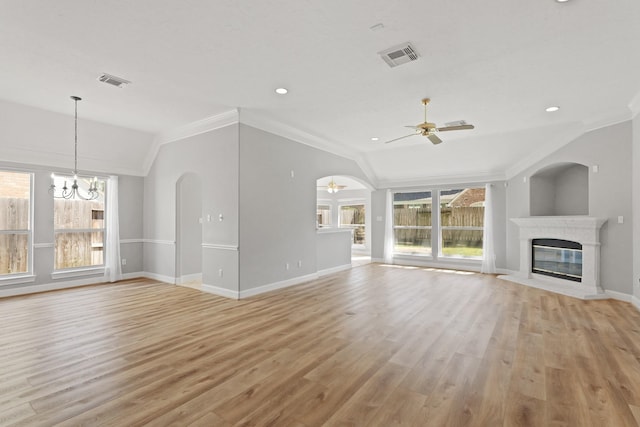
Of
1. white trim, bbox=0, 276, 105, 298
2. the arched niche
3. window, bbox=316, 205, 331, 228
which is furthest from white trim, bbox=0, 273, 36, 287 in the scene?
the arched niche

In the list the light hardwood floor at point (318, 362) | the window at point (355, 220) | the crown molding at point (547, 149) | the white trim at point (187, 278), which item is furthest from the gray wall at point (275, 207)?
the window at point (355, 220)

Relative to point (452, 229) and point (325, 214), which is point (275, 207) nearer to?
point (452, 229)

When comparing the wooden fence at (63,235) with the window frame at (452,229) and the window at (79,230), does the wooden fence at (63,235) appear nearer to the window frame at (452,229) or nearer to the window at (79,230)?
the window at (79,230)

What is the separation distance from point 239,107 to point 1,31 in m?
2.69

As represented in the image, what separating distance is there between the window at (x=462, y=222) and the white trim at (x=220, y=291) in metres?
6.04

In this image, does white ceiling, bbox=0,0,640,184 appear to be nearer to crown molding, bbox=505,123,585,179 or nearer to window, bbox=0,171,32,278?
crown molding, bbox=505,123,585,179

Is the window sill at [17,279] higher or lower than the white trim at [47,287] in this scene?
higher

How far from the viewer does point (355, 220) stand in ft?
42.0

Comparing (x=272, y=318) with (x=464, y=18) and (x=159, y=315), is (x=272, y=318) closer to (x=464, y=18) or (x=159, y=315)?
(x=159, y=315)

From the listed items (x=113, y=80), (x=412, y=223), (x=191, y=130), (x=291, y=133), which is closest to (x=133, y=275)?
(x=191, y=130)

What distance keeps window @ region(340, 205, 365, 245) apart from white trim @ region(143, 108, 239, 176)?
7.75 metres

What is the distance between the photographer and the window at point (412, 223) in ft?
29.4

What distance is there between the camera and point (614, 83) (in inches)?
159

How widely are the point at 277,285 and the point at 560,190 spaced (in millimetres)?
6719
